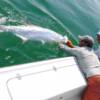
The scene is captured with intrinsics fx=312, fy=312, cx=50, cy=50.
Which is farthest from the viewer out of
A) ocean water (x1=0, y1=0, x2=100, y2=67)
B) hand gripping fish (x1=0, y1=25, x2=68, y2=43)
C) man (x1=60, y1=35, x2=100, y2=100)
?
ocean water (x1=0, y1=0, x2=100, y2=67)

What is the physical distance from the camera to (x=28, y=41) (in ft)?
23.3

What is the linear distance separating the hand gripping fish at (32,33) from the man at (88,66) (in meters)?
0.82

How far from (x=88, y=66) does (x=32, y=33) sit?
1776 millimetres

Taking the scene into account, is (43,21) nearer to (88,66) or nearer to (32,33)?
(32,33)

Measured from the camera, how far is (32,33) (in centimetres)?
692

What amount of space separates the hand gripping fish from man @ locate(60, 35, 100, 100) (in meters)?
0.82

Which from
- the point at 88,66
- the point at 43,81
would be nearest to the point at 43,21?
the point at 88,66

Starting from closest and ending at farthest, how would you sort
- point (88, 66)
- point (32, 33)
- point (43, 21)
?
1. point (88, 66)
2. point (32, 33)
3. point (43, 21)

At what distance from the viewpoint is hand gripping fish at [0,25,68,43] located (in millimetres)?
6621

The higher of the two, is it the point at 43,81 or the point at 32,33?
the point at 32,33

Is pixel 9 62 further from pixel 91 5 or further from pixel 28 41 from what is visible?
pixel 91 5

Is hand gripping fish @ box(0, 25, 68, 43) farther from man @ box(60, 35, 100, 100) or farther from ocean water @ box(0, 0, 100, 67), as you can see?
man @ box(60, 35, 100, 100)

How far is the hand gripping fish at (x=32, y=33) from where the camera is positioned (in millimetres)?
6621

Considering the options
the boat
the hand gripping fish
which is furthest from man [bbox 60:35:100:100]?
the hand gripping fish
